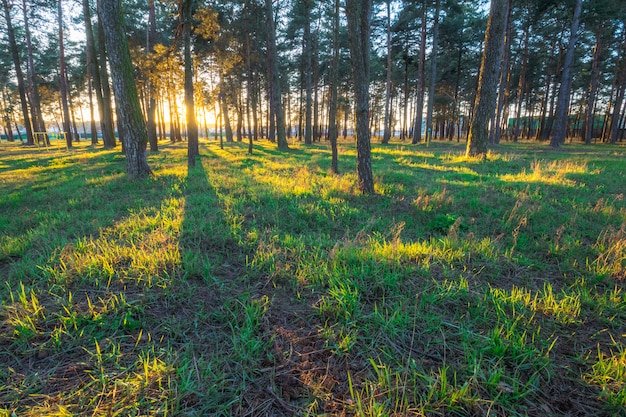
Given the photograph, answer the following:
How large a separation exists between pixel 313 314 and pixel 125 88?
8542 millimetres

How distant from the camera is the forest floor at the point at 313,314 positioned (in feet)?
5.34

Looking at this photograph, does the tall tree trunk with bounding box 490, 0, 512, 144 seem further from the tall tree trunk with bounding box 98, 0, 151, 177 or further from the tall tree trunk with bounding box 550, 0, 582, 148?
the tall tree trunk with bounding box 98, 0, 151, 177

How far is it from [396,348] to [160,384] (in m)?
1.52

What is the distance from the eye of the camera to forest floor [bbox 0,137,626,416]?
1.63m

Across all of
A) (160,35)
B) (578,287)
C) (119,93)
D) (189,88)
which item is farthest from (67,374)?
(160,35)

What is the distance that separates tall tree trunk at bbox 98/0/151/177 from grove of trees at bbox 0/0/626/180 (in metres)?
0.03

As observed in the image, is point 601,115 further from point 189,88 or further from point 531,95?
point 189,88

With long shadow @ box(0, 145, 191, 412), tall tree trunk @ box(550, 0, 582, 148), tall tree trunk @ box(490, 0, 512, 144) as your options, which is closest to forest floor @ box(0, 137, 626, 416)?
long shadow @ box(0, 145, 191, 412)

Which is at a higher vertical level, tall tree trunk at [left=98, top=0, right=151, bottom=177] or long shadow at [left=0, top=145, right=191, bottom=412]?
tall tree trunk at [left=98, top=0, right=151, bottom=177]

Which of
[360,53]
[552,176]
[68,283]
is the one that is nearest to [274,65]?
[360,53]

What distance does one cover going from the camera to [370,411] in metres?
1.48

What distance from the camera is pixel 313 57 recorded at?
2675cm

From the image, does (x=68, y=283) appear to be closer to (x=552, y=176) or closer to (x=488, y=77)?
(x=552, y=176)

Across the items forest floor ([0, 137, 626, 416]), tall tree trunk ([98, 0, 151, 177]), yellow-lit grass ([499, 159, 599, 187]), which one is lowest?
forest floor ([0, 137, 626, 416])
